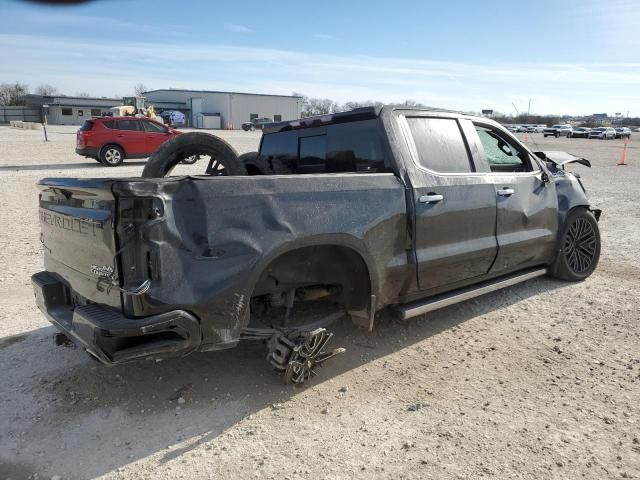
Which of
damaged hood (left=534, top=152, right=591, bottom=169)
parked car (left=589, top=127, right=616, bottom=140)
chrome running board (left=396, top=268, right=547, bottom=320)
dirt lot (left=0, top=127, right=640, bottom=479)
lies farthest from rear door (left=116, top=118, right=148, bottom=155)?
parked car (left=589, top=127, right=616, bottom=140)

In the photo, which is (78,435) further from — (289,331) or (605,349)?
(605,349)

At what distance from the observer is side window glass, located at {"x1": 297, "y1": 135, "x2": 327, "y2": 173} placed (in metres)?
4.39

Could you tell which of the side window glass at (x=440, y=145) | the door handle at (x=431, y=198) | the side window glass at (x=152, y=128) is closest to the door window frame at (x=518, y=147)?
the side window glass at (x=440, y=145)

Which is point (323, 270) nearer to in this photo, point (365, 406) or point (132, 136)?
point (365, 406)

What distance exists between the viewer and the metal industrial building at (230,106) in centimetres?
7525

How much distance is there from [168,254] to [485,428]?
6.95 feet

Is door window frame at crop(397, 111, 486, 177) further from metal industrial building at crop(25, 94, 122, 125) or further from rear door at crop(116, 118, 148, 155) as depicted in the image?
metal industrial building at crop(25, 94, 122, 125)

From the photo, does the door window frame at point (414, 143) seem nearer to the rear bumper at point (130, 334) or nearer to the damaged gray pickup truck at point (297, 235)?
the damaged gray pickup truck at point (297, 235)

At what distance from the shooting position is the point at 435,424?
311cm

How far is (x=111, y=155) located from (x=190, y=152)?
15332mm

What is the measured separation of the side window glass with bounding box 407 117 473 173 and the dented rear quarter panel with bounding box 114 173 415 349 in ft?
2.46

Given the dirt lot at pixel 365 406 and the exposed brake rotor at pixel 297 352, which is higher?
the exposed brake rotor at pixel 297 352

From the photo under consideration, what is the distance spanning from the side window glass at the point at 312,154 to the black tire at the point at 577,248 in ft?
9.37

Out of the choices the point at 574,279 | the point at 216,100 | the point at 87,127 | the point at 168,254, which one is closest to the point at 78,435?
the point at 168,254
